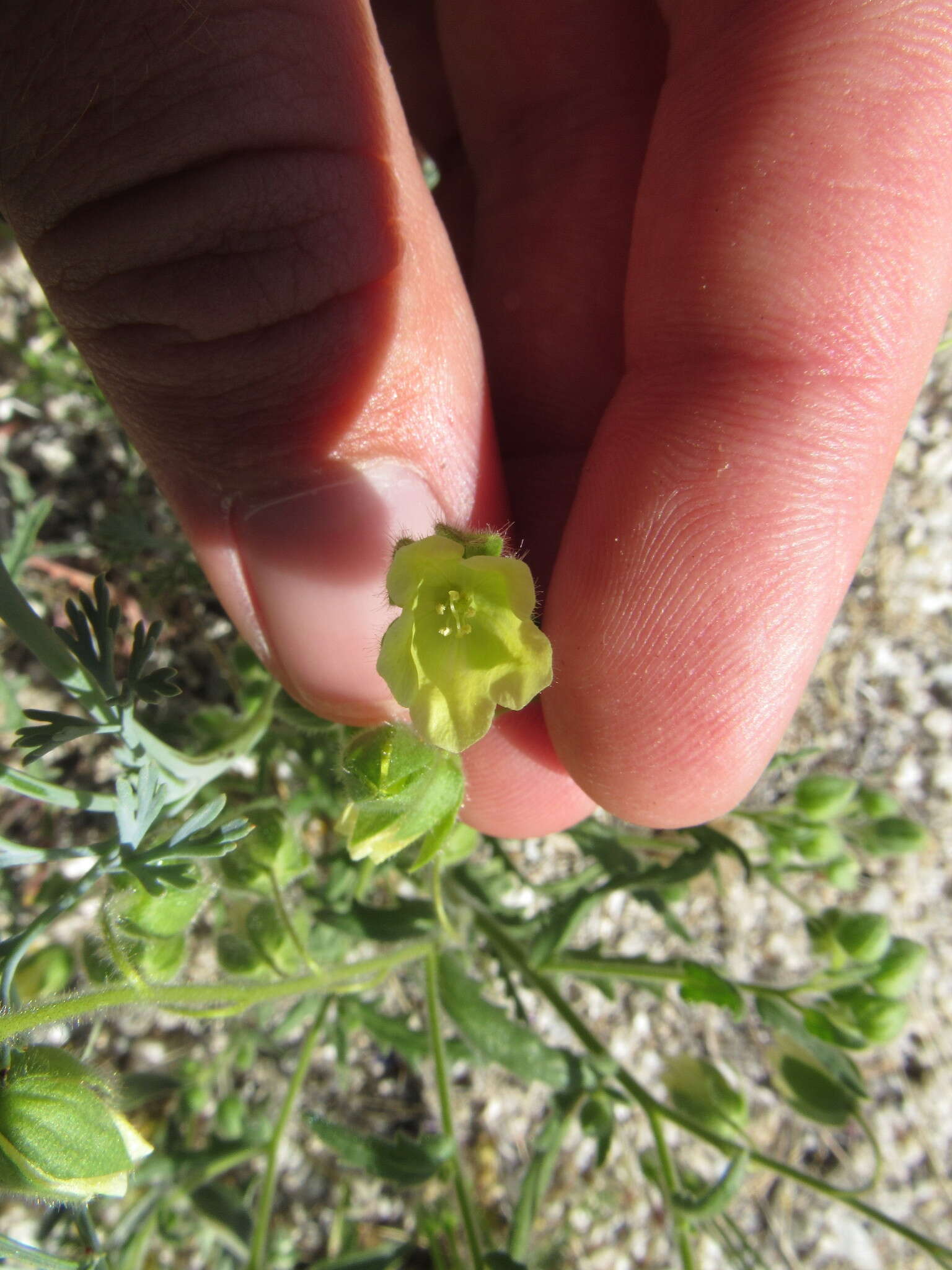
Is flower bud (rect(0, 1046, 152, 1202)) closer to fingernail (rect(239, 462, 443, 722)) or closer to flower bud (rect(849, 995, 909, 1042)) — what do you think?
fingernail (rect(239, 462, 443, 722))

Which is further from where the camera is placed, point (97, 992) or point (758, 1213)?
point (758, 1213)

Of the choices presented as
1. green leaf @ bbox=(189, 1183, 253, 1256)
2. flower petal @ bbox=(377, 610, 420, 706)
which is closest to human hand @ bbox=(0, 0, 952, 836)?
flower petal @ bbox=(377, 610, 420, 706)

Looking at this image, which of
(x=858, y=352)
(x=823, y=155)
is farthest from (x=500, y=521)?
(x=823, y=155)

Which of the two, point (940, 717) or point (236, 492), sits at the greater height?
point (236, 492)

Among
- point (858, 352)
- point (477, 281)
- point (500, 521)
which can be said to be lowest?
point (500, 521)

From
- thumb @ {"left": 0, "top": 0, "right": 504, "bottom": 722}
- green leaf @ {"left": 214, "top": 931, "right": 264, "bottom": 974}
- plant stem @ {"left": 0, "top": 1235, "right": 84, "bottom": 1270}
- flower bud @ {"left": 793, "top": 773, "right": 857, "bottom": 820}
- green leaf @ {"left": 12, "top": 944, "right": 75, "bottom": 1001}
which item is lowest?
flower bud @ {"left": 793, "top": 773, "right": 857, "bottom": 820}

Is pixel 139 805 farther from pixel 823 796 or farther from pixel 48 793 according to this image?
pixel 823 796

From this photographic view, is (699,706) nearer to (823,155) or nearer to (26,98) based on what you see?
(823,155)

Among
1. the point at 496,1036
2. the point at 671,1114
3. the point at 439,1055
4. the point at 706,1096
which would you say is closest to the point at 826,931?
the point at 706,1096
